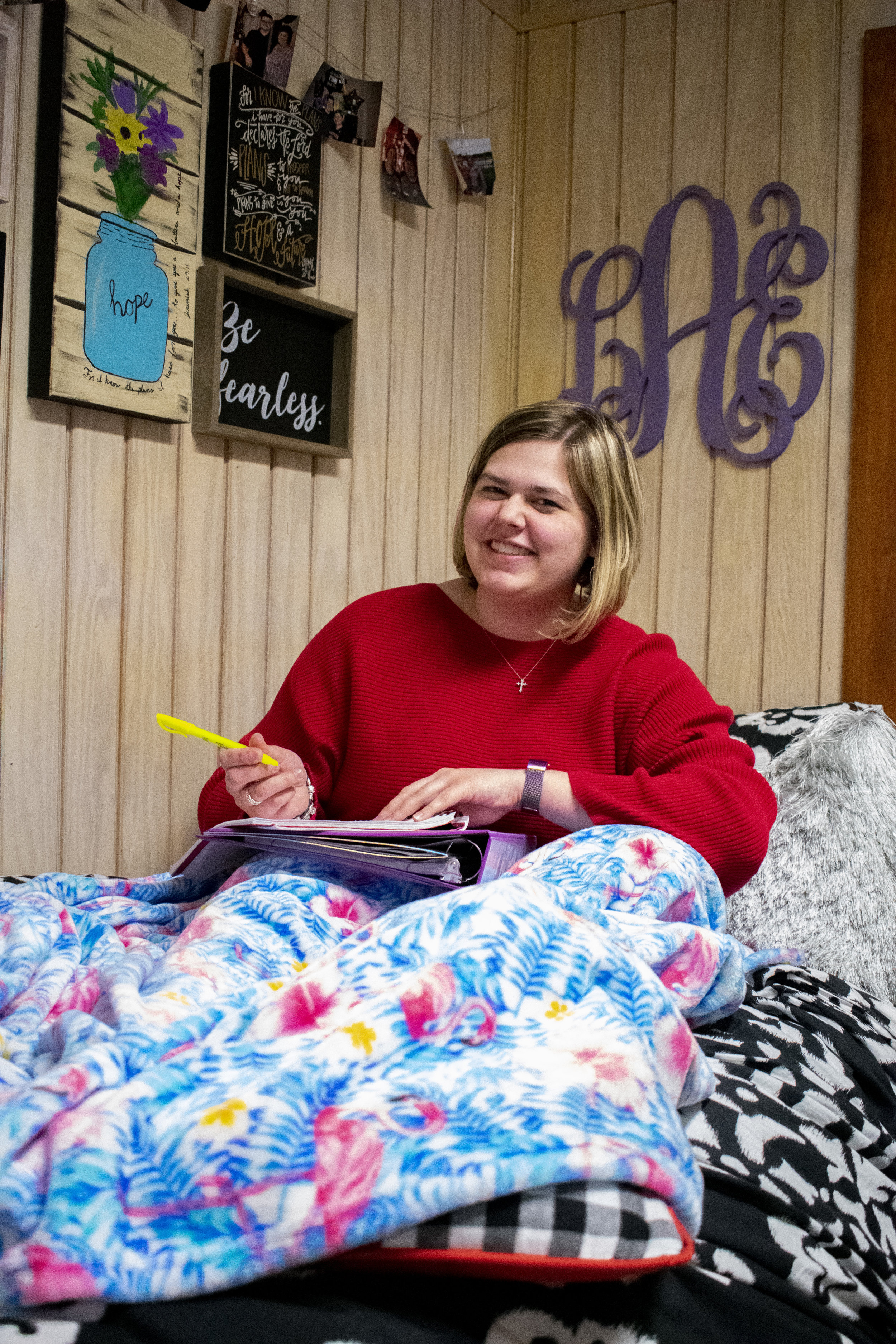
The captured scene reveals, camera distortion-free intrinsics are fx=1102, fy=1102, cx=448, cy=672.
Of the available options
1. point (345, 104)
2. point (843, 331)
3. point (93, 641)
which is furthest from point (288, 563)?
point (843, 331)

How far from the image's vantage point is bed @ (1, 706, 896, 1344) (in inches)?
24.8

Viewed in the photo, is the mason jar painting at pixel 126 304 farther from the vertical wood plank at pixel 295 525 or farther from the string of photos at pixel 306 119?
the vertical wood plank at pixel 295 525

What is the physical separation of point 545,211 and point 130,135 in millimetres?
1157

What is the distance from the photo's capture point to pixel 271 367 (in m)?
1.89

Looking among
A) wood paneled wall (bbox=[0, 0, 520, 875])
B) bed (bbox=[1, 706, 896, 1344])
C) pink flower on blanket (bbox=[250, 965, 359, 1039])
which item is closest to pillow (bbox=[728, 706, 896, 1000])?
bed (bbox=[1, 706, 896, 1344])

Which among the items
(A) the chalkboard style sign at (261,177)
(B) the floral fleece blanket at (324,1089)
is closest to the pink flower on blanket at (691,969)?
(B) the floral fleece blanket at (324,1089)

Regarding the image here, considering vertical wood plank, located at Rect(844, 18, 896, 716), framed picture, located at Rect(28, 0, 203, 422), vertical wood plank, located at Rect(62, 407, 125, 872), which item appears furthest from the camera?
vertical wood plank, located at Rect(844, 18, 896, 716)

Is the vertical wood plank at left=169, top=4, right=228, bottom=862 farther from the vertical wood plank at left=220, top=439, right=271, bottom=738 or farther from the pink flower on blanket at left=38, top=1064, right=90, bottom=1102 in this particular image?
the pink flower on blanket at left=38, top=1064, right=90, bottom=1102

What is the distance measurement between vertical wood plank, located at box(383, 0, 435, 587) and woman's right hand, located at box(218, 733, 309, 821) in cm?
91

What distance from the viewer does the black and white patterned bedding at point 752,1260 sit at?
630 mm

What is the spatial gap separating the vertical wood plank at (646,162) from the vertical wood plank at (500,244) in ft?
0.90

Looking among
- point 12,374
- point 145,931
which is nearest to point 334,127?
A: point 12,374

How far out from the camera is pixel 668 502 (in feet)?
7.68

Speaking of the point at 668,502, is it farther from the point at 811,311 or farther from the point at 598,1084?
the point at 598,1084
